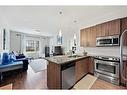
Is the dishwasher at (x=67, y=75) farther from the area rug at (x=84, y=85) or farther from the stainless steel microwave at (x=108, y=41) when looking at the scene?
the stainless steel microwave at (x=108, y=41)

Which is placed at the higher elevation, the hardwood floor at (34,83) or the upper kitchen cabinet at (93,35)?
the upper kitchen cabinet at (93,35)

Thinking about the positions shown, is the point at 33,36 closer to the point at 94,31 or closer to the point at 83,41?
the point at 83,41

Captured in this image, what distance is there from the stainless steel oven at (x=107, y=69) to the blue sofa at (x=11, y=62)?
2967mm

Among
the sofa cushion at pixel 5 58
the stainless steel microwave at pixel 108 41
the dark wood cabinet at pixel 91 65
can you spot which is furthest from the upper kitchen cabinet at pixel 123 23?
the sofa cushion at pixel 5 58

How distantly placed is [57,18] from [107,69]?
8.49 ft

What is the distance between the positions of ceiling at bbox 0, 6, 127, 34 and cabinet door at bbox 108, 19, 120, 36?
0.39 m

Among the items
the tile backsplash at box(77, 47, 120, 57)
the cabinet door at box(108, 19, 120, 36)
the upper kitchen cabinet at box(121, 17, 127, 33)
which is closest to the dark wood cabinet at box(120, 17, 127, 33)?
the upper kitchen cabinet at box(121, 17, 127, 33)

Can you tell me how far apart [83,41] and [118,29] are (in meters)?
1.71

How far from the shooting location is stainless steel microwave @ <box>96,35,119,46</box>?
3166 mm

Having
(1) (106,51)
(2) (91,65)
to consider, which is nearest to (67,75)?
(2) (91,65)

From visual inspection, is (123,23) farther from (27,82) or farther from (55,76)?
(27,82)

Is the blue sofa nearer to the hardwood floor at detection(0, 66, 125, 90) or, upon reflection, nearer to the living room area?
the living room area

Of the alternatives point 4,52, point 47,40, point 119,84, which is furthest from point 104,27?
point 4,52

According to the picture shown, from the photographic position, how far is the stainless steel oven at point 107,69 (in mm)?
2906
